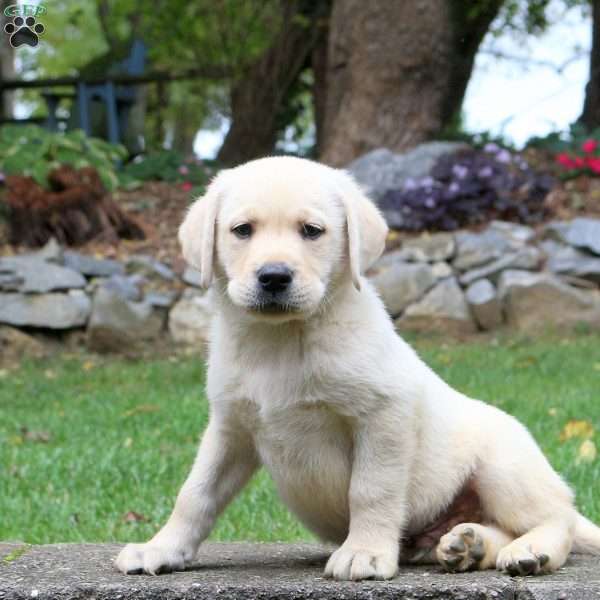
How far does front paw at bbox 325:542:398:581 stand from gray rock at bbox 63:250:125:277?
8176 mm

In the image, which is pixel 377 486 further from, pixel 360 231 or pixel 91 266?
pixel 91 266

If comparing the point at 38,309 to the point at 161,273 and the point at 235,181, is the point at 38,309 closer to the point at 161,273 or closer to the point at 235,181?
the point at 161,273

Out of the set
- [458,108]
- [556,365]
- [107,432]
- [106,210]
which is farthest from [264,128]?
[107,432]

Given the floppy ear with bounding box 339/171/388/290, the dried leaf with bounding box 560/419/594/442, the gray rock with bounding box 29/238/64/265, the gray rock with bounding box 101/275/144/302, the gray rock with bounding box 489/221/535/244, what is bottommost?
the gray rock with bounding box 101/275/144/302

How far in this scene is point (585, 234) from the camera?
1103cm

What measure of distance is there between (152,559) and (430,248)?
8.42 meters

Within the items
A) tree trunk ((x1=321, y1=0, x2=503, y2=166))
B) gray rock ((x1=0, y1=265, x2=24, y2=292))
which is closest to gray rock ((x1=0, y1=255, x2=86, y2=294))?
gray rock ((x1=0, y1=265, x2=24, y2=292))

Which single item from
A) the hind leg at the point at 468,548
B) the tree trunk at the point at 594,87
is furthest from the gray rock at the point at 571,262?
the hind leg at the point at 468,548

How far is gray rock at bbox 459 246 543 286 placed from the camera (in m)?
10.9

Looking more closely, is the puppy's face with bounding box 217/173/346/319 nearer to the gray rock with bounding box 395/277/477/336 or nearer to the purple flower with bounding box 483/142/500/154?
the gray rock with bounding box 395/277/477/336

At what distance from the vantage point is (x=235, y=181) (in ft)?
10.3

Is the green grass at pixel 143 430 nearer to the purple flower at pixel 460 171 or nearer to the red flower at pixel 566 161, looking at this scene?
the purple flower at pixel 460 171

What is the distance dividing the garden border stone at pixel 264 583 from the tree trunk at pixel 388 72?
970 centimetres

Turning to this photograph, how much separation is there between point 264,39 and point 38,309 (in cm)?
663
